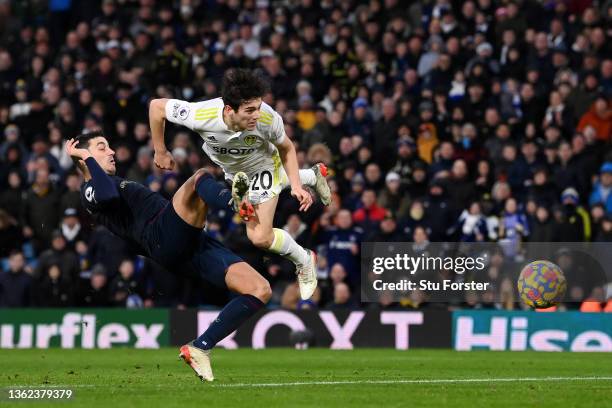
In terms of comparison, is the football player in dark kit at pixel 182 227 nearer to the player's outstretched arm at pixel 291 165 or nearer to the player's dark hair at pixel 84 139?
the player's dark hair at pixel 84 139

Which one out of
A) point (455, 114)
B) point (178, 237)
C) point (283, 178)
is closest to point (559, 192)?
point (455, 114)

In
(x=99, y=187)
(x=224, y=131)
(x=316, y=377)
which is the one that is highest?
(x=224, y=131)

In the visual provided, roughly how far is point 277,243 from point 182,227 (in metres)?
1.52

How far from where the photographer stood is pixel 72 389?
10.6 m

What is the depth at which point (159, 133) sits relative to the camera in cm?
1166

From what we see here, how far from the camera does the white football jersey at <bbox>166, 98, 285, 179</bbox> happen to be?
11.4 m

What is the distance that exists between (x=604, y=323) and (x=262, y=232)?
24.8ft

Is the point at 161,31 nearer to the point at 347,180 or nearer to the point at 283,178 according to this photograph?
→ the point at 347,180

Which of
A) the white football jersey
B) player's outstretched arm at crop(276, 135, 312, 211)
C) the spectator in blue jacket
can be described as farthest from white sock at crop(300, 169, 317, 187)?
the spectator in blue jacket

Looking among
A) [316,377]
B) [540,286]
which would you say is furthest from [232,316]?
[540,286]

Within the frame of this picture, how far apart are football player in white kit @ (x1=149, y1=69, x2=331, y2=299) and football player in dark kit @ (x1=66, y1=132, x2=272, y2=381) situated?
37 centimetres

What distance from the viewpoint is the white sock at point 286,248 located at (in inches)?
486

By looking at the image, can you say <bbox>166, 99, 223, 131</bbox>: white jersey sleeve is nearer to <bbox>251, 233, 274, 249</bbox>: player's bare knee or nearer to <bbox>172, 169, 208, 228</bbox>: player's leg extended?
<bbox>172, 169, 208, 228</bbox>: player's leg extended

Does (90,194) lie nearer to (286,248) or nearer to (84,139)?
(84,139)
